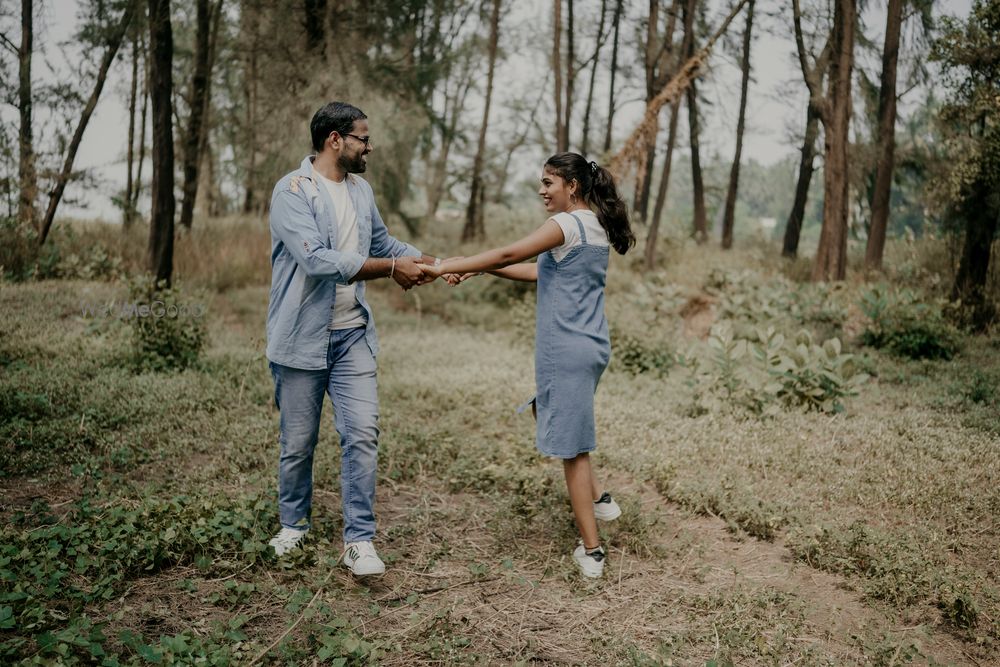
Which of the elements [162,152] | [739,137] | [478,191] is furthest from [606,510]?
[739,137]

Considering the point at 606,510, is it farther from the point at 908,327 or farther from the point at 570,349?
the point at 908,327

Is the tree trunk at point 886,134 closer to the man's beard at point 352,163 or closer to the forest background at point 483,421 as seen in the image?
the forest background at point 483,421

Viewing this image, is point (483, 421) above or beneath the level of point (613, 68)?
beneath

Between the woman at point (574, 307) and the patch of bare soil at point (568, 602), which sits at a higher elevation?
the woman at point (574, 307)

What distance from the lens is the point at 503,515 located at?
14.1 ft

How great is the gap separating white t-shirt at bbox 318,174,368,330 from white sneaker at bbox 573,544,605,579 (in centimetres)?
167

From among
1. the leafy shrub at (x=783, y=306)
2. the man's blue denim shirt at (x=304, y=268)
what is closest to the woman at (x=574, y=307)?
the man's blue denim shirt at (x=304, y=268)

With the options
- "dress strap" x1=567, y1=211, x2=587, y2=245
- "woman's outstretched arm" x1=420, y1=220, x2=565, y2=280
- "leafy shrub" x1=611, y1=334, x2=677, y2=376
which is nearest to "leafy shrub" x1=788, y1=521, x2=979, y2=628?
"dress strap" x1=567, y1=211, x2=587, y2=245

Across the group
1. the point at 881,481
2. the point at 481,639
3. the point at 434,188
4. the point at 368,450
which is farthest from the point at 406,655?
the point at 434,188

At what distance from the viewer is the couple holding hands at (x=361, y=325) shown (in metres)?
3.47

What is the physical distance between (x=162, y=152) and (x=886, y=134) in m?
11.7

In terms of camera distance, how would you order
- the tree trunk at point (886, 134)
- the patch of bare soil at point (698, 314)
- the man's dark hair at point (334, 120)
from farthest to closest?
1. the tree trunk at point (886, 134)
2. the patch of bare soil at point (698, 314)
3. the man's dark hair at point (334, 120)

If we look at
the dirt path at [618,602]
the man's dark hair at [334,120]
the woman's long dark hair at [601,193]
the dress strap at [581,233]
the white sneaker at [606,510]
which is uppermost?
the man's dark hair at [334,120]

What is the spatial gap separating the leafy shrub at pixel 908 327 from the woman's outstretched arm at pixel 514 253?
6.28 metres
